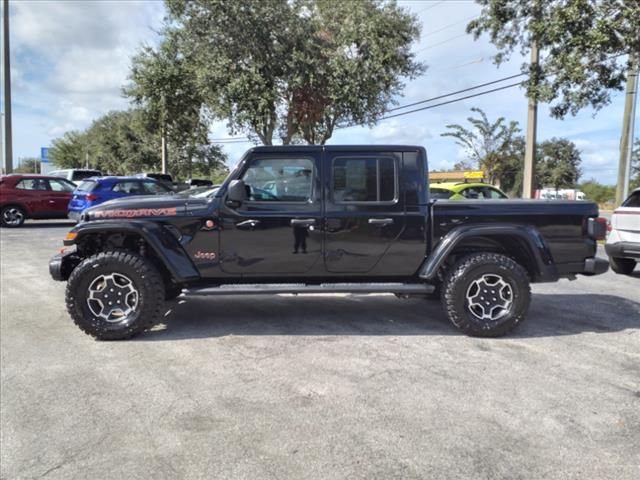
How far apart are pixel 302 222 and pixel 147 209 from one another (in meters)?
1.50

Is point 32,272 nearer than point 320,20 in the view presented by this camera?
Yes

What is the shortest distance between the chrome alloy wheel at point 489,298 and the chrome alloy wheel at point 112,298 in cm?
323

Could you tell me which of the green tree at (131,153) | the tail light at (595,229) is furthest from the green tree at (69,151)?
the tail light at (595,229)

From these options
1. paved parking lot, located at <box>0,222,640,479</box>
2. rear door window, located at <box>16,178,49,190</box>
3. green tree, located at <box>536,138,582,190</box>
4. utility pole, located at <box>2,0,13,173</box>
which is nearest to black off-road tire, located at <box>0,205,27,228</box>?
rear door window, located at <box>16,178,49,190</box>

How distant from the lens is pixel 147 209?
488 centimetres

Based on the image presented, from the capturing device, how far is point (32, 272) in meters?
8.18

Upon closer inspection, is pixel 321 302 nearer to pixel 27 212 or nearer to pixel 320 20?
pixel 27 212

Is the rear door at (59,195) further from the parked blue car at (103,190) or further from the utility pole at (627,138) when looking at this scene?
the utility pole at (627,138)

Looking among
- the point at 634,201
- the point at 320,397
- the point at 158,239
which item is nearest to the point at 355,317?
the point at 320,397

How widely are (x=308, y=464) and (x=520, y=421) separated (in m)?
1.41

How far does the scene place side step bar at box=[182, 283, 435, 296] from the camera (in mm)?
4848

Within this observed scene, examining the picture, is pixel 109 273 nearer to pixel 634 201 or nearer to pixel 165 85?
pixel 634 201

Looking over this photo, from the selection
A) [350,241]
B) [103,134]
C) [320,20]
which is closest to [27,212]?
[320,20]

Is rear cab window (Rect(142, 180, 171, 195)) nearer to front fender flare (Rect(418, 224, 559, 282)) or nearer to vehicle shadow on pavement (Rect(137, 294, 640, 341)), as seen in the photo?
vehicle shadow on pavement (Rect(137, 294, 640, 341))
